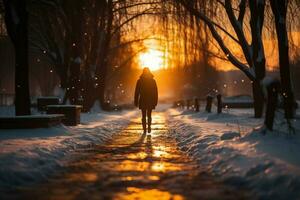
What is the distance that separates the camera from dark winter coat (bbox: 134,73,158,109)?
13586 mm

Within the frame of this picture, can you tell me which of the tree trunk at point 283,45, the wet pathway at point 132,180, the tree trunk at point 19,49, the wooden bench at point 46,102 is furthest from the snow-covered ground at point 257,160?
the wooden bench at point 46,102

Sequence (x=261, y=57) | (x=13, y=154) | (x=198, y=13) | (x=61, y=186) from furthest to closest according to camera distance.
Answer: (x=261, y=57)
(x=198, y=13)
(x=13, y=154)
(x=61, y=186)

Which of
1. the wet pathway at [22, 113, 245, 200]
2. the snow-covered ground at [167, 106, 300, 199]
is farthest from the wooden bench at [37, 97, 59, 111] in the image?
the wet pathway at [22, 113, 245, 200]

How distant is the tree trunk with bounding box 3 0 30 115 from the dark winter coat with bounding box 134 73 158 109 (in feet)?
10.8

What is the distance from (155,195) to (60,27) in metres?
22.4

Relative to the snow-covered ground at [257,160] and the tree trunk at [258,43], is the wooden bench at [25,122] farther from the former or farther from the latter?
the tree trunk at [258,43]

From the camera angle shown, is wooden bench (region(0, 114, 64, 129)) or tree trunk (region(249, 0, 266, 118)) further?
tree trunk (region(249, 0, 266, 118))

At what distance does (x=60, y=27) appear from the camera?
86.3ft

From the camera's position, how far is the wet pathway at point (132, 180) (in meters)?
5.12

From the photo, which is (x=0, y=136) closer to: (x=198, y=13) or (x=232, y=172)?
(x=232, y=172)

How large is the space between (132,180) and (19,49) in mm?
9130

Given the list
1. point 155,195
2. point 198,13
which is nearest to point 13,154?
point 155,195

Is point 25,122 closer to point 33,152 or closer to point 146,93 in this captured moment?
point 146,93

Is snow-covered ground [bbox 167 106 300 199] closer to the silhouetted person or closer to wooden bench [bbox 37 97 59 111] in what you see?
the silhouetted person
